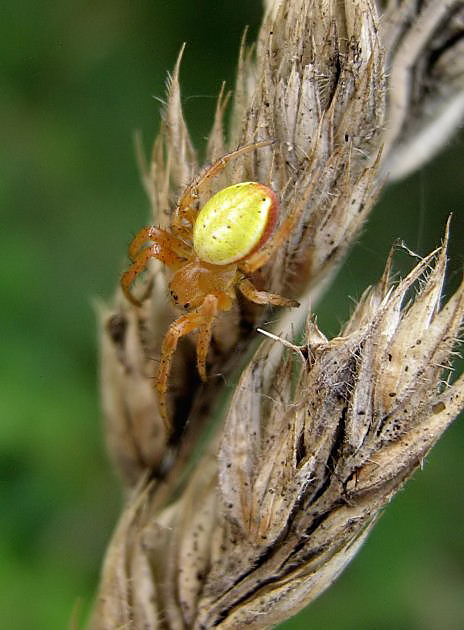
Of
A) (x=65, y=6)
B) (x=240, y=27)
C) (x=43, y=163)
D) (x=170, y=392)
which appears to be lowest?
(x=170, y=392)

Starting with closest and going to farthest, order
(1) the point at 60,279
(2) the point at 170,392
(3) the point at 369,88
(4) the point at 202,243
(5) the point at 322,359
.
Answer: (5) the point at 322,359 < (3) the point at 369,88 < (2) the point at 170,392 < (4) the point at 202,243 < (1) the point at 60,279

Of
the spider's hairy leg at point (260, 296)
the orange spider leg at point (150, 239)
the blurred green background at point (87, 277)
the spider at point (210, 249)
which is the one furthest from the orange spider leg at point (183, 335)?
the blurred green background at point (87, 277)

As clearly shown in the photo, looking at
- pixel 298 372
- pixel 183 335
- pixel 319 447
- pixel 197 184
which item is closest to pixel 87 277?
pixel 183 335

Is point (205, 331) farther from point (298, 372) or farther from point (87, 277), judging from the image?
point (87, 277)

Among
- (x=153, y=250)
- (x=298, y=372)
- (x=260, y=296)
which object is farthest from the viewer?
(x=153, y=250)

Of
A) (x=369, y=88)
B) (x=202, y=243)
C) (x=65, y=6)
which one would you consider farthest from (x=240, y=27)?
(x=369, y=88)

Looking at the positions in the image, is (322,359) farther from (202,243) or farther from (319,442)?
(202,243)

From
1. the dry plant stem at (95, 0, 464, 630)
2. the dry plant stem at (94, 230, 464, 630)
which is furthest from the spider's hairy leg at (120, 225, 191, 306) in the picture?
the dry plant stem at (94, 230, 464, 630)

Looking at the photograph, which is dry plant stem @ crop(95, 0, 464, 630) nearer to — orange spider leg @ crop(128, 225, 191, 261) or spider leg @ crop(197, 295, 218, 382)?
spider leg @ crop(197, 295, 218, 382)
